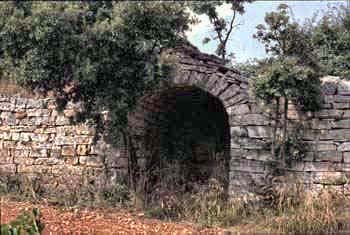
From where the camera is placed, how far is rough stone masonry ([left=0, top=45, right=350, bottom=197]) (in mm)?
8000

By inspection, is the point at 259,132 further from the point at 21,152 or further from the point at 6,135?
the point at 6,135

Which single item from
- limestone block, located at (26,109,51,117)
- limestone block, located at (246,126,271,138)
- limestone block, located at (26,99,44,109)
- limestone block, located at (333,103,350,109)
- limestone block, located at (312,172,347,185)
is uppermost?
limestone block, located at (26,99,44,109)

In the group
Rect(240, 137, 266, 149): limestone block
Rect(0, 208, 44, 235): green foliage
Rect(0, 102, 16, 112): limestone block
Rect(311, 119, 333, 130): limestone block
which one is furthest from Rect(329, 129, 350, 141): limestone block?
Rect(0, 102, 16, 112): limestone block

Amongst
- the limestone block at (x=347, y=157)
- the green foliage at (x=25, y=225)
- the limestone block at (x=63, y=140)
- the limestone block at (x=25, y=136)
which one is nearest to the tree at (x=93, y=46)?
the limestone block at (x=63, y=140)

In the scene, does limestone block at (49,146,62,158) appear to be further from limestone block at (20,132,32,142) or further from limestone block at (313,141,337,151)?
limestone block at (313,141,337,151)

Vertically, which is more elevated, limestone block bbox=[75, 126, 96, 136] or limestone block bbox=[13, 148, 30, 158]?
limestone block bbox=[75, 126, 96, 136]

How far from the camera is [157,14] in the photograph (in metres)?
7.41

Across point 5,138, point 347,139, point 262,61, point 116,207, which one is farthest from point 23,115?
point 347,139

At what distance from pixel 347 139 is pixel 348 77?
3.95 ft

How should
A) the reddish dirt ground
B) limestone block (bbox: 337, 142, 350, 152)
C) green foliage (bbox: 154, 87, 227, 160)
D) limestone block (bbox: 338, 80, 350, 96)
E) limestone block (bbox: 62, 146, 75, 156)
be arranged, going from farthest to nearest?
green foliage (bbox: 154, 87, 227, 160)
limestone block (bbox: 62, 146, 75, 156)
limestone block (bbox: 338, 80, 350, 96)
limestone block (bbox: 337, 142, 350, 152)
the reddish dirt ground

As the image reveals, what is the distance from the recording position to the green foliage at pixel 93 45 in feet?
24.1

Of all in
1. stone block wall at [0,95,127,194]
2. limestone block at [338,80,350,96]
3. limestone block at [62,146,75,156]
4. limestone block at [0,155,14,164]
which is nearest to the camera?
limestone block at [338,80,350,96]

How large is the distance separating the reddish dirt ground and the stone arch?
72.5 inches

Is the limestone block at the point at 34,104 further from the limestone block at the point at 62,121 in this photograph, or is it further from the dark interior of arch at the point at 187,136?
the dark interior of arch at the point at 187,136
